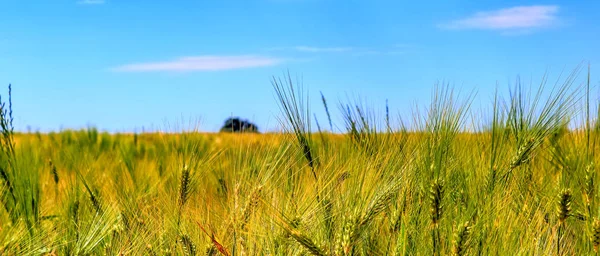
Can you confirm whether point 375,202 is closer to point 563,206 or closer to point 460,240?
point 460,240

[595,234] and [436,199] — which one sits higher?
[436,199]

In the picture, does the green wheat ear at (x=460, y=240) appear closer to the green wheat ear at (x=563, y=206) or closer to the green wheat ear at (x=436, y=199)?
the green wheat ear at (x=436, y=199)

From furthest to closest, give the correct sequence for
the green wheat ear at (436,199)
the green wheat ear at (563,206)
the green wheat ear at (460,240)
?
the green wheat ear at (563,206)
the green wheat ear at (436,199)
the green wheat ear at (460,240)

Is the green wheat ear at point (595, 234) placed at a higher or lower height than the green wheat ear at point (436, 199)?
lower

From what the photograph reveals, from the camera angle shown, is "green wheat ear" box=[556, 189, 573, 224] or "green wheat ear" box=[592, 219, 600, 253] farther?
"green wheat ear" box=[556, 189, 573, 224]

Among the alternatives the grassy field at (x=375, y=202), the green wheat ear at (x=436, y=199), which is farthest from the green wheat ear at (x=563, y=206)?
the green wheat ear at (x=436, y=199)

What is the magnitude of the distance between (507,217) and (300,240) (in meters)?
0.55

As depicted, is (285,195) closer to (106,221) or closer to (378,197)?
(378,197)

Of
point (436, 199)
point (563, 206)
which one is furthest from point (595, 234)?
point (436, 199)

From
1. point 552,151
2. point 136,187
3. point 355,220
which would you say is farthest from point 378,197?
point 136,187

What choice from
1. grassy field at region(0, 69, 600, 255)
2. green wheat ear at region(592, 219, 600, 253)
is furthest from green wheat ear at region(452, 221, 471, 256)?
Result: green wheat ear at region(592, 219, 600, 253)

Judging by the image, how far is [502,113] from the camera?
211cm

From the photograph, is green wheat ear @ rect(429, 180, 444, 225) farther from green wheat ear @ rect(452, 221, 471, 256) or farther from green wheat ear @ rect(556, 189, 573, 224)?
green wheat ear @ rect(556, 189, 573, 224)

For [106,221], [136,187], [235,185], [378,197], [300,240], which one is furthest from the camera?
[136,187]
